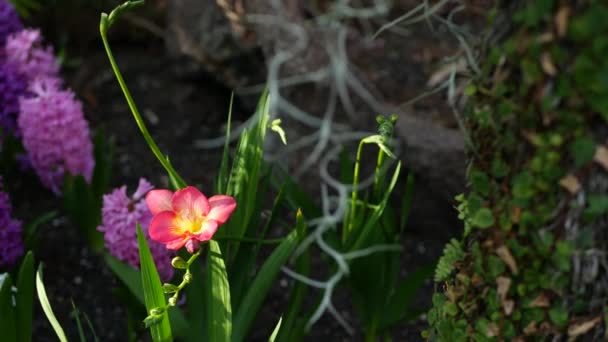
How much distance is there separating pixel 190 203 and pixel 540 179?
523mm

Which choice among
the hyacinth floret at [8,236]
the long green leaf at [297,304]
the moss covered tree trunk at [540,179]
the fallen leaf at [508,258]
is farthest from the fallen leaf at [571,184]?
the hyacinth floret at [8,236]

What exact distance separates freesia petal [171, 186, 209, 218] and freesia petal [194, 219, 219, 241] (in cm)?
2

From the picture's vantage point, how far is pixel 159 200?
120cm

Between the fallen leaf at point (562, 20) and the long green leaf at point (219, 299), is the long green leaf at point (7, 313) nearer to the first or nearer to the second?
the long green leaf at point (219, 299)

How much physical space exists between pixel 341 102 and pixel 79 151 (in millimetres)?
691

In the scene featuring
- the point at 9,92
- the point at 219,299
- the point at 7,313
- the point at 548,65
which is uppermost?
the point at 9,92

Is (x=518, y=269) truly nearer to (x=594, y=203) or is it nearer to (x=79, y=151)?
(x=594, y=203)

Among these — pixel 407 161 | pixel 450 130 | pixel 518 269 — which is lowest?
pixel 518 269

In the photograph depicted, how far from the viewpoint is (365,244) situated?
1.47 meters

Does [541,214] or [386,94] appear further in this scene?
[386,94]

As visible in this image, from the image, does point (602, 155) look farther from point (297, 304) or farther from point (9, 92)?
point (9, 92)

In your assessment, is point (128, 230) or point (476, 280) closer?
point (476, 280)

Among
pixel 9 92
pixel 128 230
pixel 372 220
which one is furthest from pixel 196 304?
pixel 9 92

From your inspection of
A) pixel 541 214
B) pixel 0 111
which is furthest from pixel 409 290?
pixel 0 111
